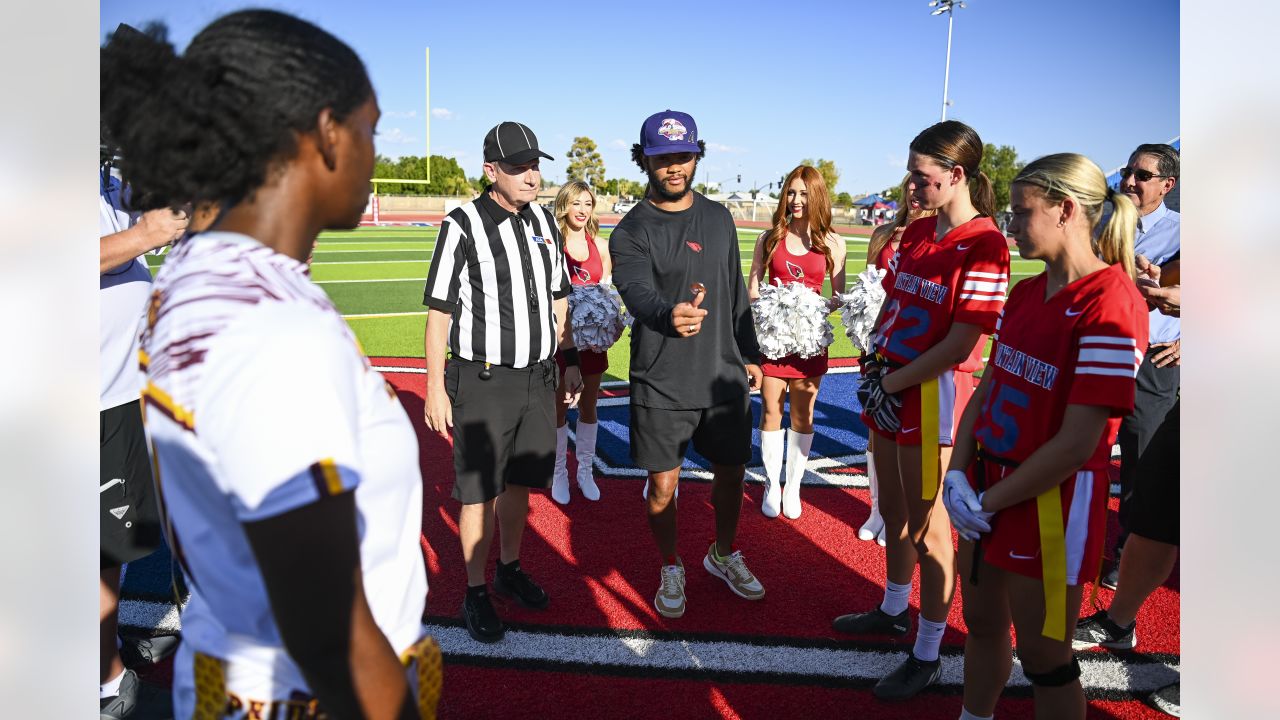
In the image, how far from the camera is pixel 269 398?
3.11 feet

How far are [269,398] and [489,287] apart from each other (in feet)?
9.12

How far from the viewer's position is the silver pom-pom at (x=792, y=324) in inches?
197

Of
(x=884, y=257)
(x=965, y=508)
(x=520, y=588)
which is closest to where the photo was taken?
(x=965, y=508)

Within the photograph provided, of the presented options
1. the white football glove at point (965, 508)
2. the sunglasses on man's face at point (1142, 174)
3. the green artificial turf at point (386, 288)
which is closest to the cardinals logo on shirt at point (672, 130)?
the white football glove at point (965, 508)

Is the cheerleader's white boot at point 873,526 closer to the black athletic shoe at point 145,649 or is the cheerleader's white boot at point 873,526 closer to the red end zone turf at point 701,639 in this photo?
the red end zone turf at point 701,639

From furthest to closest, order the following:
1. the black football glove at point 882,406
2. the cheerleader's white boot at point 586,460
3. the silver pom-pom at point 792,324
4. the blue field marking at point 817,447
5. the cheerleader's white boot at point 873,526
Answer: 1. the blue field marking at point 817,447
2. the cheerleader's white boot at point 586,460
3. the silver pom-pom at point 792,324
4. the cheerleader's white boot at point 873,526
5. the black football glove at point 882,406

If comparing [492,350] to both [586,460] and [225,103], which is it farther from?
[225,103]

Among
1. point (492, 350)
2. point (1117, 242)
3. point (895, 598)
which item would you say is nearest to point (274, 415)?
point (1117, 242)

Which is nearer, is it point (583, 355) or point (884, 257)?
point (884, 257)

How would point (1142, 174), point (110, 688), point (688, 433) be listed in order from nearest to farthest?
point (110, 688), point (688, 433), point (1142, 174)

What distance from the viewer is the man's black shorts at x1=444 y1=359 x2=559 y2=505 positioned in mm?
3654

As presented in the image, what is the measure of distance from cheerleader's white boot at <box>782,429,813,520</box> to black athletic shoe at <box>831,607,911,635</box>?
4.68ft
